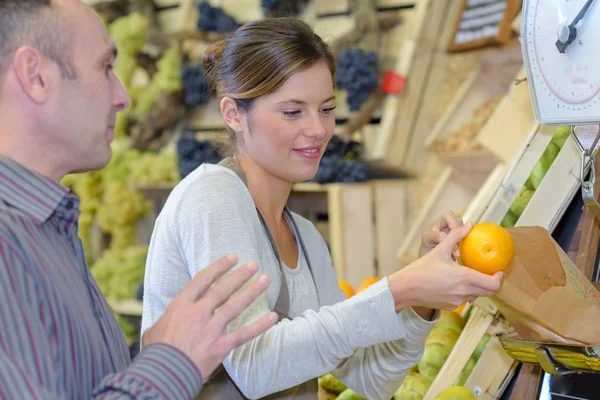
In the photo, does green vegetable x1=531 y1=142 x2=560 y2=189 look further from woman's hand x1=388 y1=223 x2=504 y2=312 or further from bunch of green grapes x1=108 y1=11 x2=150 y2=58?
bunch of green grapes x1=108 y1=11 x2=150 y2=58

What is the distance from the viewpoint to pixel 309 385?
61.9 inches

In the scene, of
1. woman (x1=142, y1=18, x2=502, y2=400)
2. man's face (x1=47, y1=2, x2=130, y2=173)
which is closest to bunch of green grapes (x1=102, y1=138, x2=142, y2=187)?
woman (x1=142, y1=18, x2=502, y2=400)

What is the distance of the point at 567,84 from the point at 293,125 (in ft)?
1.77

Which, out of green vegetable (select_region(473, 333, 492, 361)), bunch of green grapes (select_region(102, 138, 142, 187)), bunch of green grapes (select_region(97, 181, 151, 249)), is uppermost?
green vegetable (select_region(473, 333, 492, 361))

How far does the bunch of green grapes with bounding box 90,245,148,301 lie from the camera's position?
3629 mm

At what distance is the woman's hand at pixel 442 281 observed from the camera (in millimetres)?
1231

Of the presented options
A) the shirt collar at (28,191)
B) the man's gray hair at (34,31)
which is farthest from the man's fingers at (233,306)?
the man's gray hair at (34,31)

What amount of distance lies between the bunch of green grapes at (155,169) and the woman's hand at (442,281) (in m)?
2.35

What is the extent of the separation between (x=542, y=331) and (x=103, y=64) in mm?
871

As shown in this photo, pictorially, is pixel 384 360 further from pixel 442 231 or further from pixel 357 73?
pixel 357 73

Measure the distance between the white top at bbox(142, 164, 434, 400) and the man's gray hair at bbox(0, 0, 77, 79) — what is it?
0.50 meters

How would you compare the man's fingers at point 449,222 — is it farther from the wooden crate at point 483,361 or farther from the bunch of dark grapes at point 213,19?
the bunch of dark grapes at point 213,19

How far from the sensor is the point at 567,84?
1.32 meters

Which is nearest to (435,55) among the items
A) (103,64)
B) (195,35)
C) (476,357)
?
(195,35)
